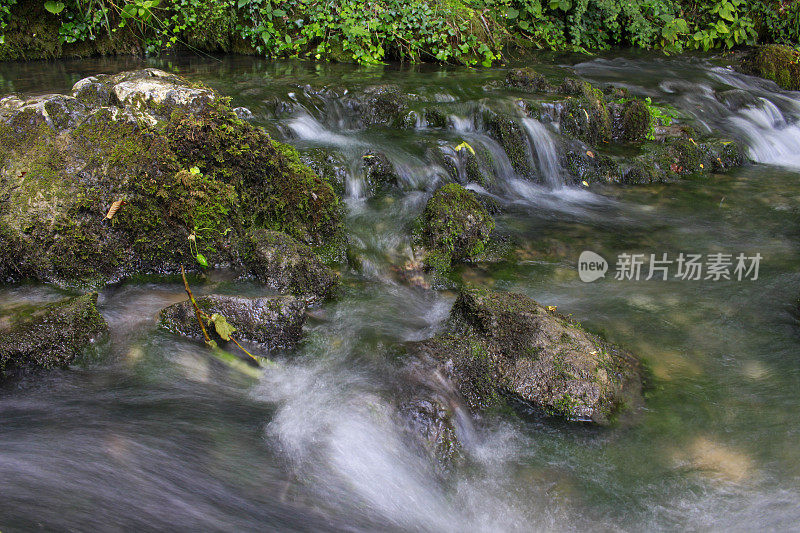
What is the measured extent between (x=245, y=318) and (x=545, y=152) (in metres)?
5.11

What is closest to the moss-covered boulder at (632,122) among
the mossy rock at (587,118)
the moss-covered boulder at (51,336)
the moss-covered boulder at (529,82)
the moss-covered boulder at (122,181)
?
the mossy rock at (587,118)

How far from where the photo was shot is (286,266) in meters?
4.56

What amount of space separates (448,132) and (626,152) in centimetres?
265

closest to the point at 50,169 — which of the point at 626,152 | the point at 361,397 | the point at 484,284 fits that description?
the point at 361,397

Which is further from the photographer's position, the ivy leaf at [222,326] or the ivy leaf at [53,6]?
the ivy leaf at [53,6]

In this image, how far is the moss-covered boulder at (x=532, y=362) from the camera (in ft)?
12.0

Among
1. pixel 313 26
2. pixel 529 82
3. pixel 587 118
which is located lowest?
pixel 587 118

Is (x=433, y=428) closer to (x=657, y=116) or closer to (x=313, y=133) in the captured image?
(x=313, y=133)

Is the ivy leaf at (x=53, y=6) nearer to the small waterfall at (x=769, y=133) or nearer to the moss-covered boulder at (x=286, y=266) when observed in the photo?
the moss-covered boulder at (x=286, y=266)

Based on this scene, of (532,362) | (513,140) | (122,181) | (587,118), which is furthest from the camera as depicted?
(587,118)

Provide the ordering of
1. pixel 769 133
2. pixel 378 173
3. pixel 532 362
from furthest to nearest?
pixel 769 133 → pixel 378 173 → pixel 532 362

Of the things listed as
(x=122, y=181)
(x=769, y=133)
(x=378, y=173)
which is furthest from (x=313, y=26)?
(x=769, y=133)

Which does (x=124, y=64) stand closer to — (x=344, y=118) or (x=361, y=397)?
(x=344, y=118)

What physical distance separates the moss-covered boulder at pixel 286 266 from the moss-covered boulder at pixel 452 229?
3.47 ft
